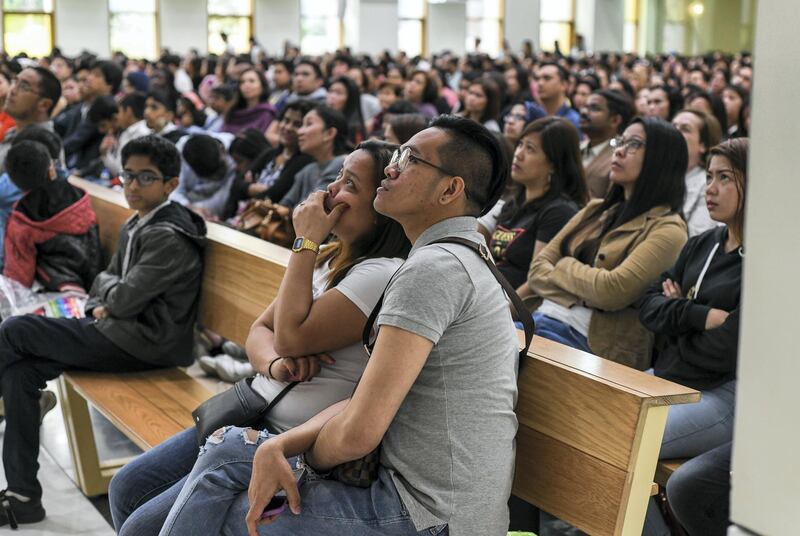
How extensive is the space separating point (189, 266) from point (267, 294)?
459mm

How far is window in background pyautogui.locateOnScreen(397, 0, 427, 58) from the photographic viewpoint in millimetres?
26828

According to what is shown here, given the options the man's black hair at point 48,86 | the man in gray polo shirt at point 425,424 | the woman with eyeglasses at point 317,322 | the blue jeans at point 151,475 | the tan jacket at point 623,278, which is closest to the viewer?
the man in gray polo shirt at point 425,424

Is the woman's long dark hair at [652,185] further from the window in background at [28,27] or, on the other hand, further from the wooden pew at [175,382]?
the window in background at [28,27]

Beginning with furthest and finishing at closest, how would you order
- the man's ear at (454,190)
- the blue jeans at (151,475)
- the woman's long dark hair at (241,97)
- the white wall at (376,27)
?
the white wall at (376,27)
the woman's long dark hair at (241,97)
the blue jeans at (151,475)
the man's ear at (454,190)

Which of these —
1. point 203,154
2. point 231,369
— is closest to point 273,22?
point 203,154

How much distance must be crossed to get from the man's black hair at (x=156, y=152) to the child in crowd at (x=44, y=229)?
86 cm

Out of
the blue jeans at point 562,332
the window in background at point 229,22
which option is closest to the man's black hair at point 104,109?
the blue jeans at point 562,332

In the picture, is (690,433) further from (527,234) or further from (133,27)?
(133,27)

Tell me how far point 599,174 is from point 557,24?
25.3 meters

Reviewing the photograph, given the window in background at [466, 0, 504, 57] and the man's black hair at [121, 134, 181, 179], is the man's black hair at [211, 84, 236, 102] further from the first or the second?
the window in background at [466, 0, 504, 57]

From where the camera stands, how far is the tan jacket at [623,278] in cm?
319

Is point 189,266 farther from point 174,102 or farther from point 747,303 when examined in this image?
point 174,102

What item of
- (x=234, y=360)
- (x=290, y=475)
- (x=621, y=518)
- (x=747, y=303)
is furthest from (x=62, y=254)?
(x=747, y=303)

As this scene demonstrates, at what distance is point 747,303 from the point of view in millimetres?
914
